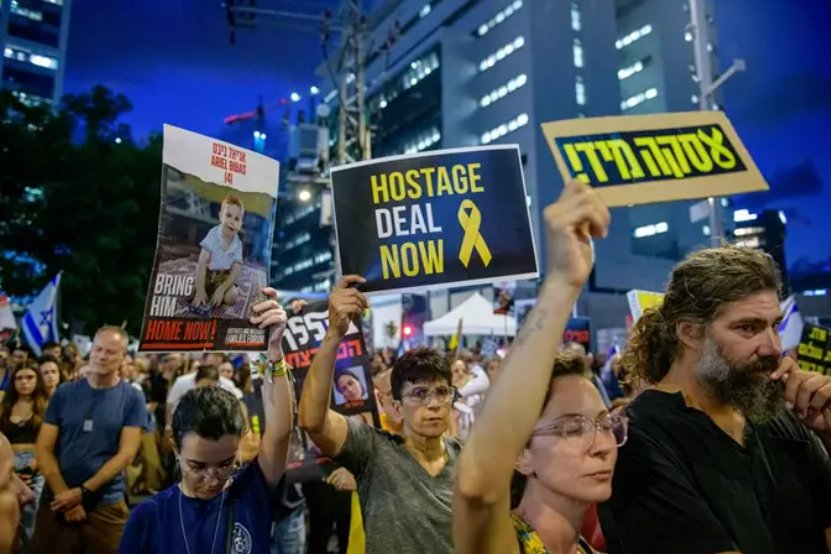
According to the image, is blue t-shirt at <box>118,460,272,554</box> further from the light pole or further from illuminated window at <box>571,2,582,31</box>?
illuminated window at <box>571,2,582,31</box>

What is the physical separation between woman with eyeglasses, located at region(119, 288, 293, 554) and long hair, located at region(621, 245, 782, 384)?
171 cm

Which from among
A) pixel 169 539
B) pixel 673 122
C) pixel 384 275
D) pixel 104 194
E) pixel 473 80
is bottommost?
pixel 169 539

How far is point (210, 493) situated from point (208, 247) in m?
1.17

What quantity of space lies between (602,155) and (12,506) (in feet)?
10.0

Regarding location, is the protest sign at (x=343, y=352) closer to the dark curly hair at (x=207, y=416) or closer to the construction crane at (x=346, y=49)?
the dark curly hair at (x=207, y=416)

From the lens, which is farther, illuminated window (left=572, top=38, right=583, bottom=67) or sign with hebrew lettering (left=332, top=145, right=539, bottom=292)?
illuminated window (left=572, top=38, right=583, bottom=67)

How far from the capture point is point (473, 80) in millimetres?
57375

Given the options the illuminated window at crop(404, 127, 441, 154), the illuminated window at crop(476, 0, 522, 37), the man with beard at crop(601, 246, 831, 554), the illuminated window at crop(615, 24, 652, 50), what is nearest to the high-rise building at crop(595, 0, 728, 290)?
the illuminated window at crop(615, 24, 652, 50)

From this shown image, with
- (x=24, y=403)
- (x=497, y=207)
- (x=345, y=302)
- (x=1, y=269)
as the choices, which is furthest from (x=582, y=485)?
(x=1, y=269)

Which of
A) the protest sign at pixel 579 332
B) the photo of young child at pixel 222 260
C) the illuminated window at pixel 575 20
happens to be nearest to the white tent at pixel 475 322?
the protest sign at pixel 579 332

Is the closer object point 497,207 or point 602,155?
point 602,155

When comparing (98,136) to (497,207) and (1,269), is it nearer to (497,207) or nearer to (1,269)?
(1,269)

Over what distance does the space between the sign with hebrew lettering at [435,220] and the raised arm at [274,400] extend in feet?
1.48

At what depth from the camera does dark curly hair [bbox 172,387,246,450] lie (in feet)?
9.04
